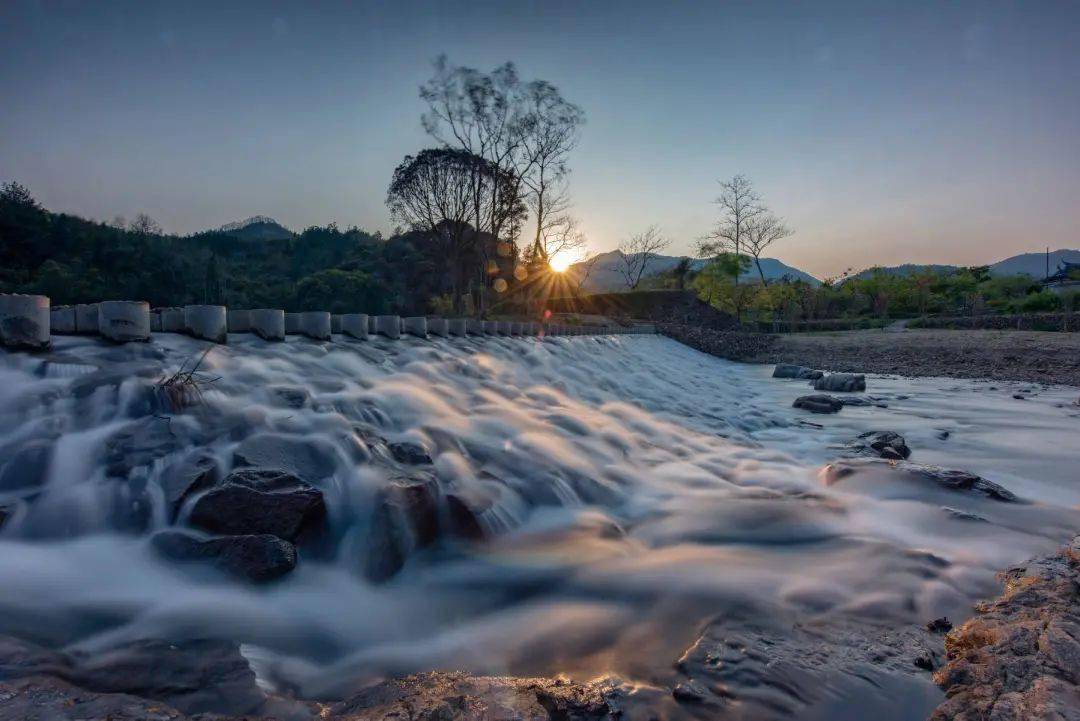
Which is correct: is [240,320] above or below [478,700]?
above

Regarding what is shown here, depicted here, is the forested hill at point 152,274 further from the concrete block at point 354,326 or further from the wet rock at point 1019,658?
the wet rock at point 1019,658

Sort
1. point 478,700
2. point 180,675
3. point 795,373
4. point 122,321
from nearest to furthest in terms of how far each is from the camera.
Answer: point 478,700 < point 180,675 < point 122,321 < point 795,373

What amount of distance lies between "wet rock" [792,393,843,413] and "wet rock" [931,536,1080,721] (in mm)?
6734

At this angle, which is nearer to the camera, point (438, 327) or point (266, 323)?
point (266, 323)

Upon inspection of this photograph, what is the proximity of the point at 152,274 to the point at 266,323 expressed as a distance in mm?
44517

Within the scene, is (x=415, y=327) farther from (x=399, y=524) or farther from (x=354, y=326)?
(x=399, y=524)

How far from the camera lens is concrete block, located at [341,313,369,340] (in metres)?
6.94

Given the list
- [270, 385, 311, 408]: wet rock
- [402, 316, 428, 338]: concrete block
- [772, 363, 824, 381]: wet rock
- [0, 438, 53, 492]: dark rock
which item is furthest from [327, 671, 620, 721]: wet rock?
[772, 363, 824, 381]: wet rock

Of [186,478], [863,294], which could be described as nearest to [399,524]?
[186,478]

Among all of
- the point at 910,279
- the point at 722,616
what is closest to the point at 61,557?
the point at 722,616

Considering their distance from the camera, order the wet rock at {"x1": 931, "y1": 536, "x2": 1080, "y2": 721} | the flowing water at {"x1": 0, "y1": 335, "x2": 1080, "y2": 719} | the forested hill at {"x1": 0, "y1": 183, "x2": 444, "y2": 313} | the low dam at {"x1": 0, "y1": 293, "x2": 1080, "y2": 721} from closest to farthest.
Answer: the wet rock at {"x1": 931, "y1": 536, "x2": 1080, "y2": 721} < the low dam at {"x1": 0, "y1": 293, "x2": 1080, "y2": 721} < the flowing water at {"x1": 0, "y1": 335, "x2": 1080, "y2": 719} < the forested hill at {"x1": 0, "y1": 183, "x2": 444, "y2": 313}

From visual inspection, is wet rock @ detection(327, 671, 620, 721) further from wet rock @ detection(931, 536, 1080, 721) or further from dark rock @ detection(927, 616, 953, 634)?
dark rock @ detection(927, 616, 953, 634)

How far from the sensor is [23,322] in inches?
146

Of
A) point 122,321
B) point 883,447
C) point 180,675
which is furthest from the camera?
point 883,447
